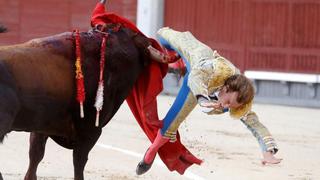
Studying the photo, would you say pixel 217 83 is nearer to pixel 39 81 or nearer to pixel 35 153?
pixel 39 81

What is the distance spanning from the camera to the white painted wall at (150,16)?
14954mm

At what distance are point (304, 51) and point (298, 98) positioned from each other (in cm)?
74

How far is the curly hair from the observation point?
4.43 m

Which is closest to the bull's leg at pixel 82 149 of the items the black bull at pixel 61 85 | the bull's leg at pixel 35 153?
the black bull at pixel 61 85

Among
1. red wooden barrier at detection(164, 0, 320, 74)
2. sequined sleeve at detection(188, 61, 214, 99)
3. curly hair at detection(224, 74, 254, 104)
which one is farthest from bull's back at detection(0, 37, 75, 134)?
red wooden barrier at detection(164, 0, 320, 74)

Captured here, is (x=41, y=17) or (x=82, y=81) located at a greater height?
(x=82, y=81)

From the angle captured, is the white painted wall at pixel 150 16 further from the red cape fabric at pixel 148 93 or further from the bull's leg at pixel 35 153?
the bull's leg at pixel 35 153

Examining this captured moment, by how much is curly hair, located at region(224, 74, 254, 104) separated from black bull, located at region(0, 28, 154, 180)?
2.50 feet

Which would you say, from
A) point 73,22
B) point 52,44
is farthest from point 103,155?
point 73,22

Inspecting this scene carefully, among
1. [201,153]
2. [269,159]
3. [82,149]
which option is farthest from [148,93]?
[201,153]

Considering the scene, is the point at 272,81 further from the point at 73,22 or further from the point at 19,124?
the point at 19,124

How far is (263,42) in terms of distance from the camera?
14.3m

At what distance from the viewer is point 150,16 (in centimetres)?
1498

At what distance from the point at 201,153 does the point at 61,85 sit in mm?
3150
